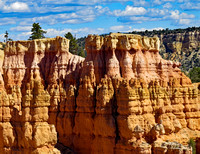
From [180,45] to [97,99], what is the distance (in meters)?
136

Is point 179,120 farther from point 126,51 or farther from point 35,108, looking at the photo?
point 35,108

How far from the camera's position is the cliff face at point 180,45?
18812cm

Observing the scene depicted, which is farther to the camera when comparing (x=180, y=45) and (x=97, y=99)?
(x=180, y=45)

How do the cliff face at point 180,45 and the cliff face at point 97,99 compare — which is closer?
the cliff face at point 97,99

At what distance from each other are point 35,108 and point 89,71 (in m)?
13.1

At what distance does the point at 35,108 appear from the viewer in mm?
54188

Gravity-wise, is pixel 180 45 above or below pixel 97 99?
above

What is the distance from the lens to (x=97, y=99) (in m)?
62.5

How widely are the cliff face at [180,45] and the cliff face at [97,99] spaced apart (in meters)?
117

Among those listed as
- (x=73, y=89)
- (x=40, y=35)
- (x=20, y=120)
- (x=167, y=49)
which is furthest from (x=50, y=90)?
(x=167, y=49)

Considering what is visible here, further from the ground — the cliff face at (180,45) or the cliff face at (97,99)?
the cliff face at (180,45)

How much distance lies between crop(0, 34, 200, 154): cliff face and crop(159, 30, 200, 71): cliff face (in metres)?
117

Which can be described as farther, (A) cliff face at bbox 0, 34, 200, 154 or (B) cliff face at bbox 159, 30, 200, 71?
(B) cliff face at bbox 159, 30, 200, 71

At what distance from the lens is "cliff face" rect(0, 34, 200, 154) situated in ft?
183
